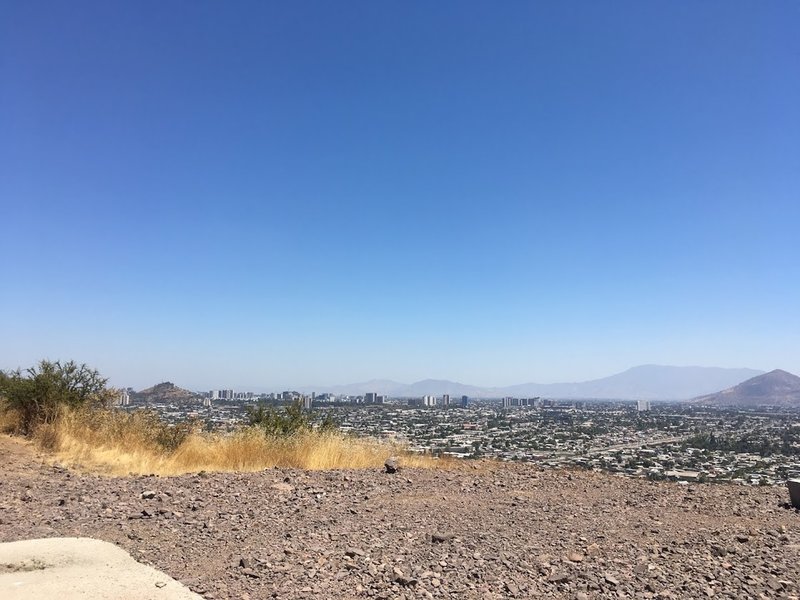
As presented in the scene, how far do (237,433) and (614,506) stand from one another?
7694mm

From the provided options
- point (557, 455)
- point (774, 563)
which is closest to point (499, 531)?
point (774, 563)

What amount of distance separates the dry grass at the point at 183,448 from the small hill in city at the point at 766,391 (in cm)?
11802

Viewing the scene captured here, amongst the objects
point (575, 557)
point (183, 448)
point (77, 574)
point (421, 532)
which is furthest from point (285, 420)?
point (575, 557)

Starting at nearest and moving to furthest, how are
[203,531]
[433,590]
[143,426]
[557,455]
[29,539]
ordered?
1. [433,590]
2. [29,539]
3. [203,531]
4. [143,426]
5. [557,455]

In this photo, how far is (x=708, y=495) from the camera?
8.28m

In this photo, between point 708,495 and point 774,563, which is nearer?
point 774,563

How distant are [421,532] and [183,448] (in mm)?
7280

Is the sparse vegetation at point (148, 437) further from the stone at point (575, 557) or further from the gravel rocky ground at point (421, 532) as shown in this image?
the stone at point (575, 557)

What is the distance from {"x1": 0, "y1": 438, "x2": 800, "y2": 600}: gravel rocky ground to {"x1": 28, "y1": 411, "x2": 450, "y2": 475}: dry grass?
1311 millimetres

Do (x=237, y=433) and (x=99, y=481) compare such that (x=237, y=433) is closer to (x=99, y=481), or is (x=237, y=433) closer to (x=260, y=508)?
(x=99, y=481)

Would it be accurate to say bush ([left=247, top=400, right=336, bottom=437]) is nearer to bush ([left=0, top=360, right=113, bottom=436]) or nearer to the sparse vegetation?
the sparse vegetation

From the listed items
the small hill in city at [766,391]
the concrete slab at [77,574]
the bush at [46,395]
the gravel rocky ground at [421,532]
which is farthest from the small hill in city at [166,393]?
the small hill in city at [766,391]

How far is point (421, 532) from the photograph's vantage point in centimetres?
582

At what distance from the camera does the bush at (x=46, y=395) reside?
13.1 metres
